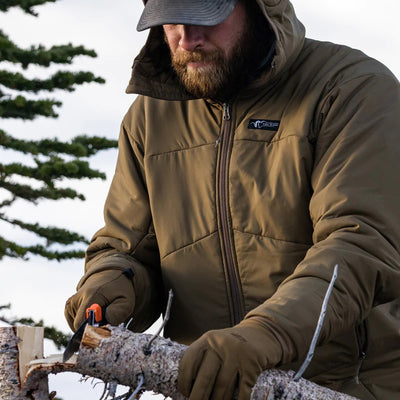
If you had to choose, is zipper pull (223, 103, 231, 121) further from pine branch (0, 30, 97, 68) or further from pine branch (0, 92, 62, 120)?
pine branch (0, 30, 97, 68)

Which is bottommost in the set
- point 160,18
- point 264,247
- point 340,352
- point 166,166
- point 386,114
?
point 340,352

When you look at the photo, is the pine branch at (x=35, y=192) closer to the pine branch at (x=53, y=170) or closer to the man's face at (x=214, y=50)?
the pine branch at (x=53, y=170)

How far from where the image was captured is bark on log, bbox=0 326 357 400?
2732 millimetres

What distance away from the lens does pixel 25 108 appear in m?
14.4

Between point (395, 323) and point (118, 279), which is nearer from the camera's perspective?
point (395, 323)

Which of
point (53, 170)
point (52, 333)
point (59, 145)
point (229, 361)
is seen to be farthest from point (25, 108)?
point (229, 361)

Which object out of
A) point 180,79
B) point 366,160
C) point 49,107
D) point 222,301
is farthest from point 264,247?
point 49,107

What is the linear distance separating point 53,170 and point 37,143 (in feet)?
4.93

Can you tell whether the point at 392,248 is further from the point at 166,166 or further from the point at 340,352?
the point at 166,166

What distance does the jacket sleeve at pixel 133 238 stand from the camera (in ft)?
13.0

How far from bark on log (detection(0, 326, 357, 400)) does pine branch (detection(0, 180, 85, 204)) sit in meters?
11.4

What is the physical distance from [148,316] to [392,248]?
1.44m

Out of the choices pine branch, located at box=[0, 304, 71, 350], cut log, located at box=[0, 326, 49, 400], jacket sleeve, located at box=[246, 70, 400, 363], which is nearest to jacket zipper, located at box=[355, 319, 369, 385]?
jacket sleeve, located at box=[246, 70, 400, 363]

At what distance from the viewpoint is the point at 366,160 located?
333cm
